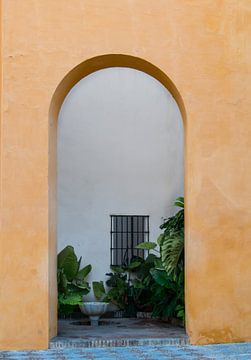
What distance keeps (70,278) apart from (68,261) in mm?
305

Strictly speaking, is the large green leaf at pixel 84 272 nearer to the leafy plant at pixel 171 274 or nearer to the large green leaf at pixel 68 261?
the large green leaf at pixel 68 261

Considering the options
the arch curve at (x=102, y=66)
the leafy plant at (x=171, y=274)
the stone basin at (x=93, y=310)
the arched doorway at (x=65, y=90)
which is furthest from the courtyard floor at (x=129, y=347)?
the arch curve at (x=102, y=66)

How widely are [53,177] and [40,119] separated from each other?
0.75 metres

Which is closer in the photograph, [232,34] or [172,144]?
[232,34]

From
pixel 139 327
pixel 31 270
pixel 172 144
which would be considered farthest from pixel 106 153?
pixel 31 270

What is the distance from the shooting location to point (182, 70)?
8562 millimetres

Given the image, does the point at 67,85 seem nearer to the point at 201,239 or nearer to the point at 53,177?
the point at 53,177

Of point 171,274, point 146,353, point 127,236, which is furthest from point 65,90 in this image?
point 127,236

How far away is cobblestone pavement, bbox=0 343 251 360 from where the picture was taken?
25.2 ft

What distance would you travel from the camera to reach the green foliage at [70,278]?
35.5ft

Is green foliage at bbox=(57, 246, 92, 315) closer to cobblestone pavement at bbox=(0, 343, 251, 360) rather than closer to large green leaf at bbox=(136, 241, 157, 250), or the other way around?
large green leaf at bbox=(136, 241, 157, 250)

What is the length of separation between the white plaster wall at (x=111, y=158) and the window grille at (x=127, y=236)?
0.12m

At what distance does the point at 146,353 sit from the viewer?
313 inches

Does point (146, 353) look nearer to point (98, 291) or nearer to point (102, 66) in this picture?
point (102, 66)
